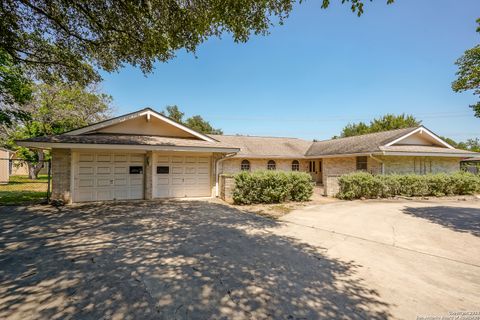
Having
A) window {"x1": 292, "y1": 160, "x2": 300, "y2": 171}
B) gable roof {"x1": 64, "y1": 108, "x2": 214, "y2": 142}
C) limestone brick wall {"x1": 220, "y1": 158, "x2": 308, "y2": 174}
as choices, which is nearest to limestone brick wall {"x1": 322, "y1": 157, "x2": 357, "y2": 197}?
limestone brick wall {"x1": 220, "y1": 158, "x2": 308, "y2": 174}

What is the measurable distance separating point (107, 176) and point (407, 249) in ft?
42.2

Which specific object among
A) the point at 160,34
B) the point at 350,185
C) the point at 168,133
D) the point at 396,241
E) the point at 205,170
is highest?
the point at 160,34

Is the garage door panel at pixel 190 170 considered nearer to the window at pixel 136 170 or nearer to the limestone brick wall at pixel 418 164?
the window at pixel 136 170

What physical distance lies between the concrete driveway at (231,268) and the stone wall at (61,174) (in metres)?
2.43

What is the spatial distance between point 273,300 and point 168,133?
1254 cm

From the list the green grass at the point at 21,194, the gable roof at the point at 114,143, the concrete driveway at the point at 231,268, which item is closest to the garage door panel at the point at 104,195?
the gable roof at the point at 114,143

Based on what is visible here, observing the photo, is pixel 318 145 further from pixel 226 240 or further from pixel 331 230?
pixel 226 240

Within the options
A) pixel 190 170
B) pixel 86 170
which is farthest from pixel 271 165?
pixel 86 170

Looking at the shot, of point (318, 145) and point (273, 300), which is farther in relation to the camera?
point (318, 145)

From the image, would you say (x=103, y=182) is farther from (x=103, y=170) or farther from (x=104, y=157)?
(x=104, y=157)

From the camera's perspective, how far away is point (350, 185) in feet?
47.1

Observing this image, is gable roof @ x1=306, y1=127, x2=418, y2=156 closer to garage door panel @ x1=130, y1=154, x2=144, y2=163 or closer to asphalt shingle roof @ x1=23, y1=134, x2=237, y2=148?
asphalt shingle roof @ x1=23, y1=134, x2=237, y2=148

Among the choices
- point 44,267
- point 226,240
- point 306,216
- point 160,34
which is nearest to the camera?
point 44,267

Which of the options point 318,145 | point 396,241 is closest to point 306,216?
point 396,241
